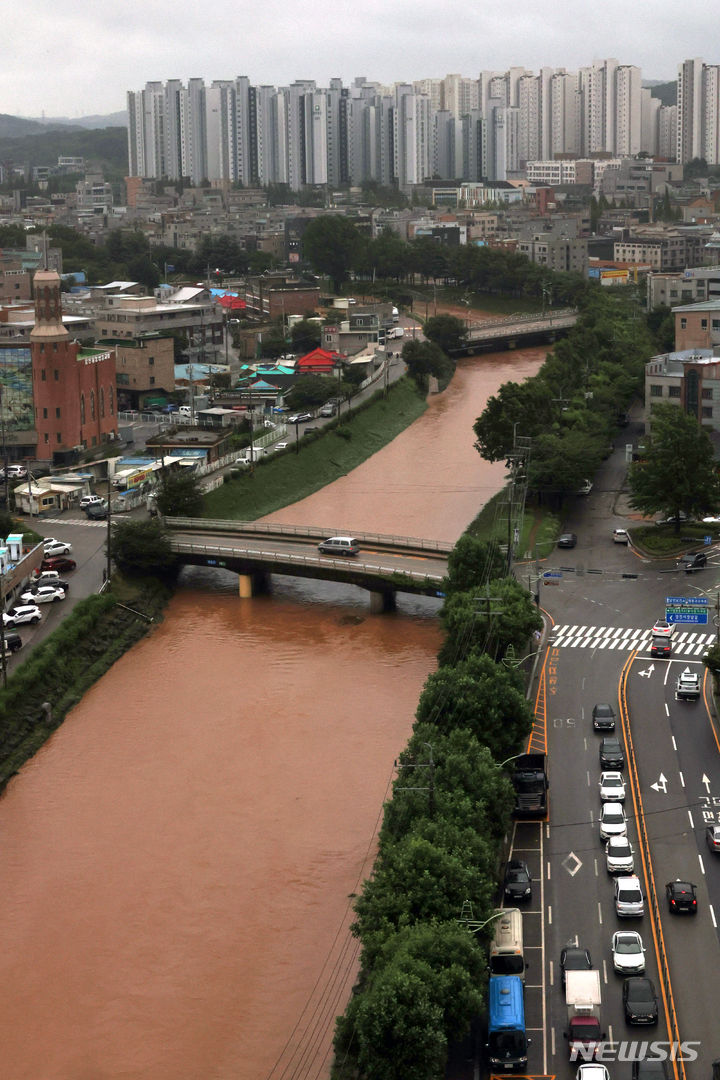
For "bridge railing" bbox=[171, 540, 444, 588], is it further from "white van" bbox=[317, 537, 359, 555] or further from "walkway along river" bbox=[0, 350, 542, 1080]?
"walkway along river" bbox=[0, 350, 542, 1080]

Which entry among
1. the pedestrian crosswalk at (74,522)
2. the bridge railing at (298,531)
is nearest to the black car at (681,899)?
the bridge railing at (298,531)

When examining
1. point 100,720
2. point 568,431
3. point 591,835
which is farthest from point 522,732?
point 568,431

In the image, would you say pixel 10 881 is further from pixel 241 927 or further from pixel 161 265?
pixel 161 265

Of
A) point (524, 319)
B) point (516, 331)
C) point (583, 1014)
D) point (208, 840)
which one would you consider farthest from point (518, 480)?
point (524, 319)

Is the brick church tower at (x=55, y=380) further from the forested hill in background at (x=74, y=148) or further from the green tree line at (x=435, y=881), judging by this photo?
the forested hill in background at (x=74, y=148)

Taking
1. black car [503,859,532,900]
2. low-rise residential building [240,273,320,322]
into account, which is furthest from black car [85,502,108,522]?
low-rise residential building [240,273,320,322]

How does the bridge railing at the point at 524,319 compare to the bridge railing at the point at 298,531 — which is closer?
the bridge railing at the point at 298,531
